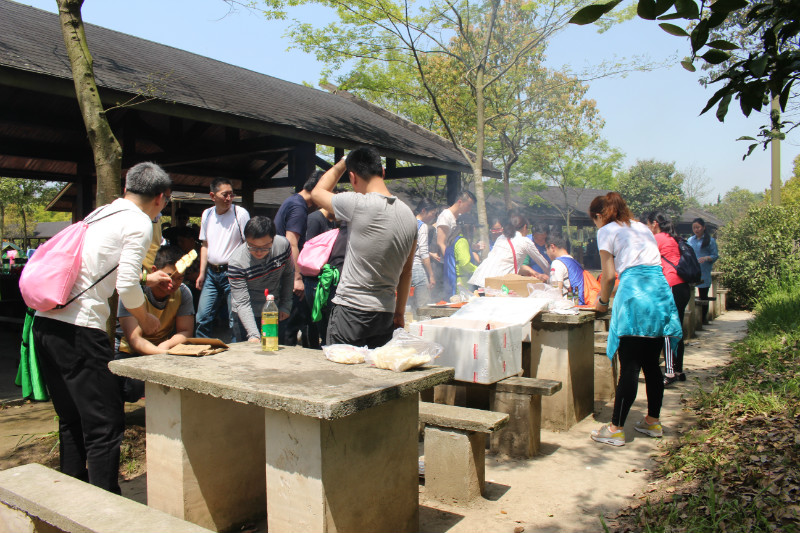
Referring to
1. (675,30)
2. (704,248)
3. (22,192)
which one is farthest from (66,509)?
(22,192)

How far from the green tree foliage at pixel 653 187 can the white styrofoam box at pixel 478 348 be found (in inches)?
1536

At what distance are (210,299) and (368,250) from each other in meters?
2.57

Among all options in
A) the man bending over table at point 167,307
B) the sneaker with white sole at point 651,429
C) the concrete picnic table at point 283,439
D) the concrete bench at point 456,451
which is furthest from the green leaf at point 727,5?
the sneaker with white sole at point 651,429

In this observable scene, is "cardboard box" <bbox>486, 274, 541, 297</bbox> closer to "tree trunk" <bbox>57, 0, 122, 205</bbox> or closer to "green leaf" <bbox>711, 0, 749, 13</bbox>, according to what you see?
"tree trunk" <bbox>57, 0, 122, 205</bbox>

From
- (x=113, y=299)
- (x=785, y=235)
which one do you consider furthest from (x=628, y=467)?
(x=785, y=235)

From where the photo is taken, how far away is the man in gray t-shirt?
3.37 meters

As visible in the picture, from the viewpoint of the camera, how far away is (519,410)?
170 inches

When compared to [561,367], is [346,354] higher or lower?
higher

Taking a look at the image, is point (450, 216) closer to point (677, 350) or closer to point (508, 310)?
point (508, 310)

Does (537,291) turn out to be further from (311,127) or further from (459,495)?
(311,127)

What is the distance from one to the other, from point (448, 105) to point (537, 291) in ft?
52.8

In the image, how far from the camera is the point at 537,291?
5496 millimetres

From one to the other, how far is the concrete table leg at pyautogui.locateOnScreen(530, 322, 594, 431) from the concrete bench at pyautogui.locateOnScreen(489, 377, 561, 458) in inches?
24.7

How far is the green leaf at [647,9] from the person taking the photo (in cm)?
160
